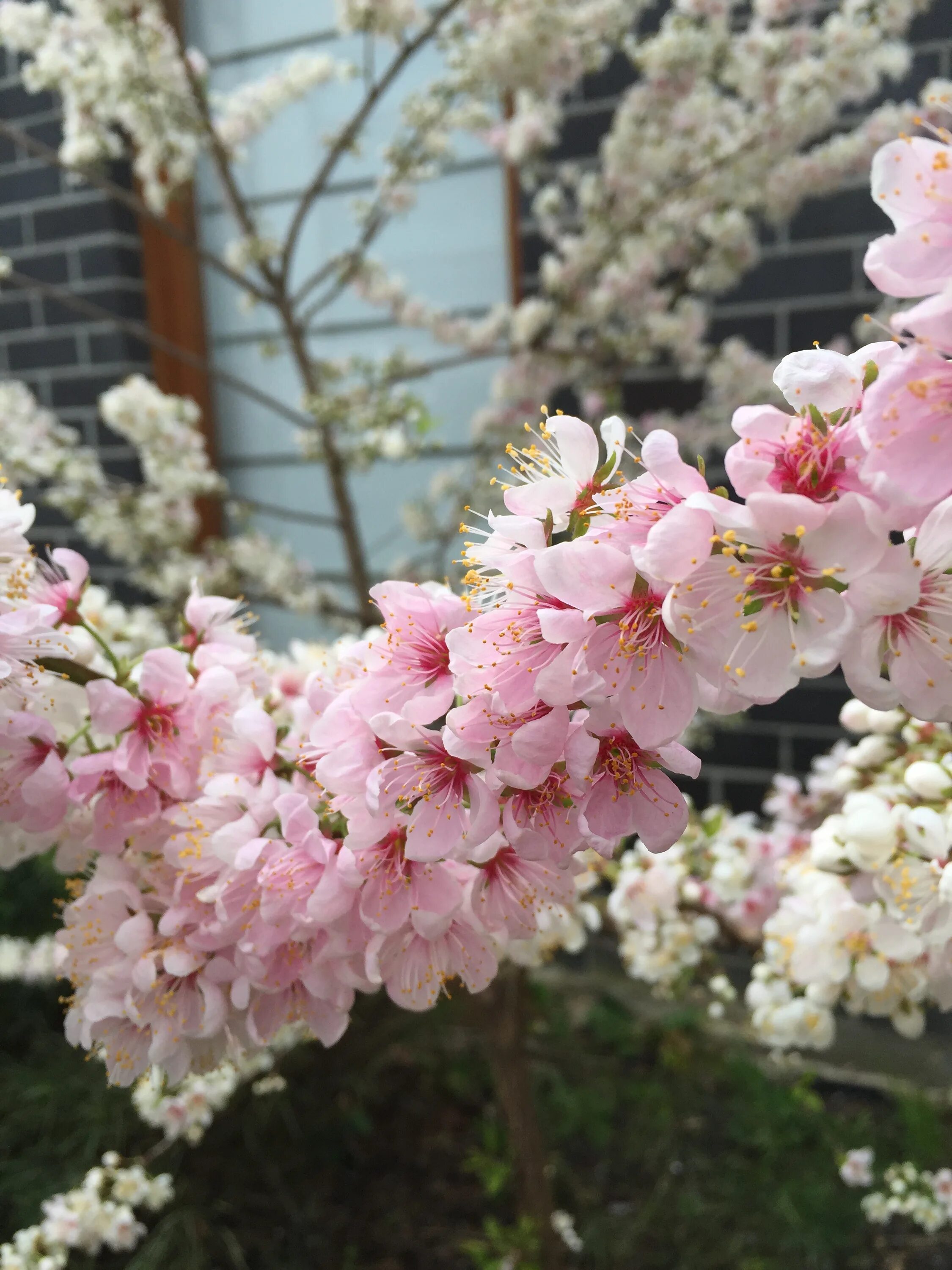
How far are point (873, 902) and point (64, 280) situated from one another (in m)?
2.44

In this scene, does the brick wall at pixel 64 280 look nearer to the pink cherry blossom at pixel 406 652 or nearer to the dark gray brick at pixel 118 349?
the dark gray brick at pixel 118 349

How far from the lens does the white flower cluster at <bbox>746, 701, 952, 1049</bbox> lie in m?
0.66

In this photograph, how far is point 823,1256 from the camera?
4.54 ft

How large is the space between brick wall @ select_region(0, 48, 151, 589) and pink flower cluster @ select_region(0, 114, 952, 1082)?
1.88 metres

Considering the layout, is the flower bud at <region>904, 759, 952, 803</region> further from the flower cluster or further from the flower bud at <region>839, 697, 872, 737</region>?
the flower cluster

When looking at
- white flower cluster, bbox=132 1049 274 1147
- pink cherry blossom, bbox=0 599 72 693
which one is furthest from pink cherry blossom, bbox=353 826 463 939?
white flower cluster, bbox=132 1049 274 1147

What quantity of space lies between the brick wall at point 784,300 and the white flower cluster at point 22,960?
1.36m

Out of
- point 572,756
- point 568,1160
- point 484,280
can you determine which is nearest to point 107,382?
point 484,280

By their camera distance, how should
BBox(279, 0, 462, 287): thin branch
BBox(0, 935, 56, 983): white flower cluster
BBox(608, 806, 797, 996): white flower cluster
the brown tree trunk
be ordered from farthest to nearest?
BBox(0, 935, 56, 983): white flower cluster < BBox(279, 0, 462, 287): thin branch < the brown tree trunk < BBox(608, 806, 797, 996): white flower cluster

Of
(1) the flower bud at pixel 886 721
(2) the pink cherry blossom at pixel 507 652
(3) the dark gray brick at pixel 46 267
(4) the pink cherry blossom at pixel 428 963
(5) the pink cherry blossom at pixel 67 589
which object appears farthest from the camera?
(3) the dark gray brick at pixel 46 267

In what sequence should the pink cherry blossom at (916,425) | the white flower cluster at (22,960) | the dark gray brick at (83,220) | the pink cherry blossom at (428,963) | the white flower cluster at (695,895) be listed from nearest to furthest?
the pink cherry blossom at (916,425)
the pink cherry blossom at (428,963)
the white flower cluster at (695,895)
the white flower cluster at (22,960)
the dark gray brick at (83,220)

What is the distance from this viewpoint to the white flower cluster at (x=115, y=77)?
149cm

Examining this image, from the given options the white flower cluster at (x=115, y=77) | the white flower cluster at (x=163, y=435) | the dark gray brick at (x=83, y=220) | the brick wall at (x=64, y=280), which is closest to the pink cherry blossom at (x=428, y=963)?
the white flower cluster at (x=163, y=435)

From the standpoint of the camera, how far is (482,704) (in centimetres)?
43
